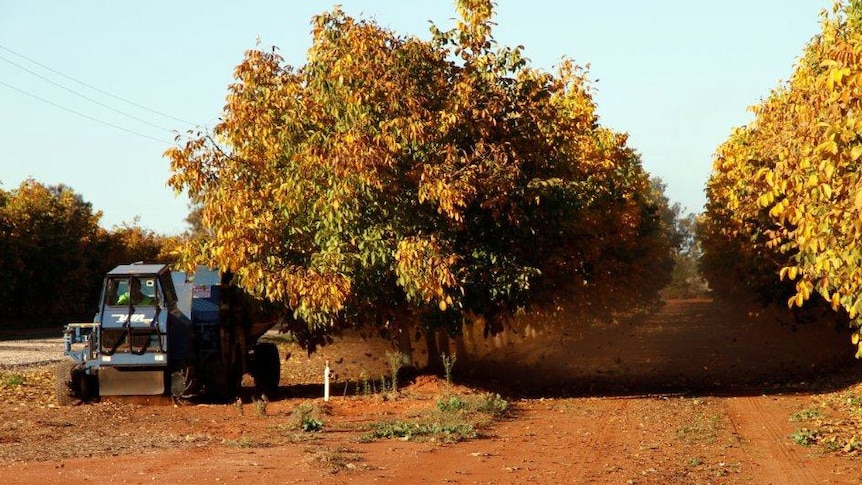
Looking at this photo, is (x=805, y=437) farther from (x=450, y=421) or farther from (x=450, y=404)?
(x=450, y=404)

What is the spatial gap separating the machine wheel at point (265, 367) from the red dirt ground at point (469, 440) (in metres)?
0.60

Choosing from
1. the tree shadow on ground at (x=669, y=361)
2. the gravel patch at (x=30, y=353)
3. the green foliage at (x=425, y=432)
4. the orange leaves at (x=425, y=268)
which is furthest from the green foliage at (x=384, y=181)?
the gravel patch at (x=30, y=353)

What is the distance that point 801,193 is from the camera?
550 inches

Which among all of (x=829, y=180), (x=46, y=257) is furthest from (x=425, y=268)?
(x=46, y=257)

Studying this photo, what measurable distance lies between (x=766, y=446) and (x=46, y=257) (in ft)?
149

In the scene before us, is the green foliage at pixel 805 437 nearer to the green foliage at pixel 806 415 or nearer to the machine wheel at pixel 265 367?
the green foliage at pixel 806 415

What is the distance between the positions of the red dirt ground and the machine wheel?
60 centimetres

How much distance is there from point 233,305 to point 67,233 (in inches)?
1410

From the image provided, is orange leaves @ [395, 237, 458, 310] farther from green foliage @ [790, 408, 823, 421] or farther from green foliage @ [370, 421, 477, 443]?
green foliage @ [790, 408, 823, 421]

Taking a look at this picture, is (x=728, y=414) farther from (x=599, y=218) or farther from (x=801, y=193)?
(x=599, y=218)

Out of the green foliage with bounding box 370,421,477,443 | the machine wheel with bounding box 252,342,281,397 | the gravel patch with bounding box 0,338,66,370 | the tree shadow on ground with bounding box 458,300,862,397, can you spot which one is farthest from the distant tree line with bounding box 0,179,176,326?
the green foliage with bounding box 370,421,477,443

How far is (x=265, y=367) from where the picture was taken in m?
26.0

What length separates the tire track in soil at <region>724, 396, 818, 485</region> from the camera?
46.4ft

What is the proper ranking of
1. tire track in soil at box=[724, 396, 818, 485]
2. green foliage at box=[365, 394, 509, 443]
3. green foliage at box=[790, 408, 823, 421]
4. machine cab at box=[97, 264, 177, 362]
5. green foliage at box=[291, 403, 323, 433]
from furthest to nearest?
1. machine cab at box=[97, 264, 177, 362]
2. green foliage at box=[790, 408, 823, 421]
3. green foliage at box=[291, 403, 323, 433]
4. green foliage at box=[365, 394, 509, 443]
5. tire track in soil at box=[724, 396, 818, 485]
